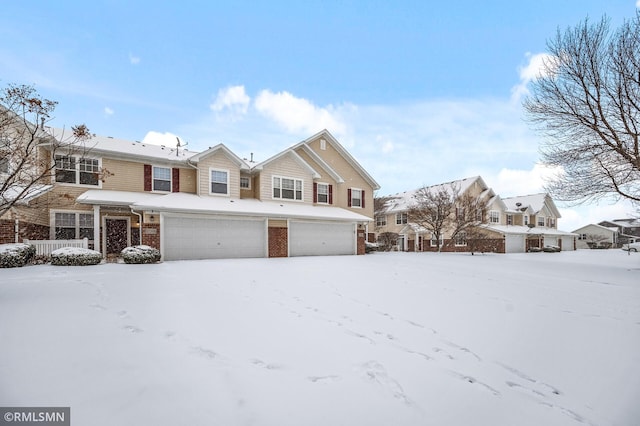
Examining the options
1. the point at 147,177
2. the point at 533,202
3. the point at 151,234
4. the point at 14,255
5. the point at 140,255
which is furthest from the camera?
the point at 533,202

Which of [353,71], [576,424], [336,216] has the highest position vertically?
[353,71]

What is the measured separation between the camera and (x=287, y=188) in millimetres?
20312

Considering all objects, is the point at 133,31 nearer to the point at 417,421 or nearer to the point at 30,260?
the point at 30,260

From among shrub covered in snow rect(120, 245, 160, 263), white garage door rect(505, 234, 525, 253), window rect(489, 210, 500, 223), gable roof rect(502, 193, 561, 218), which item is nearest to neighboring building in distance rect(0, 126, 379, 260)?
shrub covered in snow rect(120, 245, 160, 263)

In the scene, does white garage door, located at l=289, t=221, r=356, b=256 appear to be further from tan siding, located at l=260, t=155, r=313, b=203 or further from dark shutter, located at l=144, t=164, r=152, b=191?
dark shutter, located at l=144, t=164, r=152, b=191

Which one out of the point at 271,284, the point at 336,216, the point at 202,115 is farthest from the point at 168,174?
the point at 271,284

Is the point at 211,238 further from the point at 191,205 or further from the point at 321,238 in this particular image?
the point at 321,238

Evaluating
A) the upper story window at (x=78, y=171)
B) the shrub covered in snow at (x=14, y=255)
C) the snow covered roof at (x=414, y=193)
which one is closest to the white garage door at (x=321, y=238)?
the upper story window at (x=78, y=171)

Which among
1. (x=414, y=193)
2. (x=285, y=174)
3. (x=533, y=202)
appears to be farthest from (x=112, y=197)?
(x=533, y=202)

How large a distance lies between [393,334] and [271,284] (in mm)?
4386

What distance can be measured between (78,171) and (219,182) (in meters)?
6.87

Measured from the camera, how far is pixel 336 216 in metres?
19.9

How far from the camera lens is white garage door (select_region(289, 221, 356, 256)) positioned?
18703 mm

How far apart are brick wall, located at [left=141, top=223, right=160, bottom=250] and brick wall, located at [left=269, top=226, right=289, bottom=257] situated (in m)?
5.86
